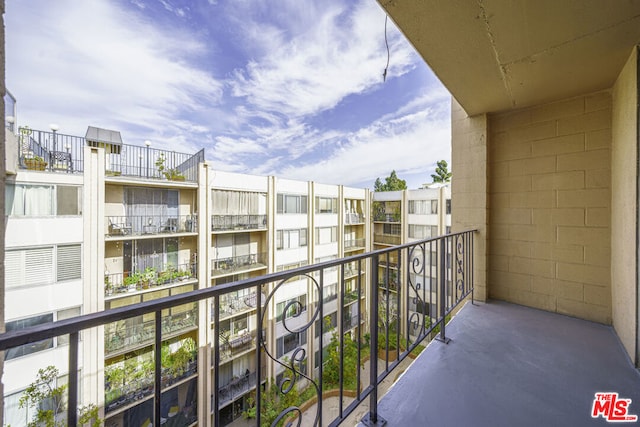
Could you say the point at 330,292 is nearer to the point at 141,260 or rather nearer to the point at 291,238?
the point at 291,238

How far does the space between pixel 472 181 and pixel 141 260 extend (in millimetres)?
7791

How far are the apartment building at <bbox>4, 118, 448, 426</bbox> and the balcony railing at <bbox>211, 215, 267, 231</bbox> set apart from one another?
0.03m

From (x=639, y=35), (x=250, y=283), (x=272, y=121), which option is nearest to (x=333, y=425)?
(x=250, y=283)

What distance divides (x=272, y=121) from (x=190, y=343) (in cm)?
1037

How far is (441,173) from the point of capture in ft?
51.9

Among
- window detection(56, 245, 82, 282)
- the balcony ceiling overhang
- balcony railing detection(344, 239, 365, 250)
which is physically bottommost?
balcony railing detection(344, 239, 365, 250)

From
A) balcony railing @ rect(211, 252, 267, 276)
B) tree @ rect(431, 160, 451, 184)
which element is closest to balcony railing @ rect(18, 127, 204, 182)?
balcony railing @ rect(211, 252, 267, 276)

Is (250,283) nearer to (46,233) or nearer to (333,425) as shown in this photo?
(333,425)

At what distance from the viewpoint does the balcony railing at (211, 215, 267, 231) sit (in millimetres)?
7922

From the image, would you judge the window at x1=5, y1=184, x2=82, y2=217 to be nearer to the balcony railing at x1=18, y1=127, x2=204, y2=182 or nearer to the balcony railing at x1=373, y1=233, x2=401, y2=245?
the balcony railing at x1=18, y1=127, x2=204, y2=182

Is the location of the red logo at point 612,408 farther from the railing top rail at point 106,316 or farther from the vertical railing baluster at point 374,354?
the railing top rail at point 106,316

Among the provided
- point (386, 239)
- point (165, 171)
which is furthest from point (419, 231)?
point (165, 171)

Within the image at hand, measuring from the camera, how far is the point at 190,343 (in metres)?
6.94

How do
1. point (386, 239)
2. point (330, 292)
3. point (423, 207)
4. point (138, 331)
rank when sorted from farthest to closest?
point (386, 239) < point (423, 207) < point (330, 292) < point (138, 331)
